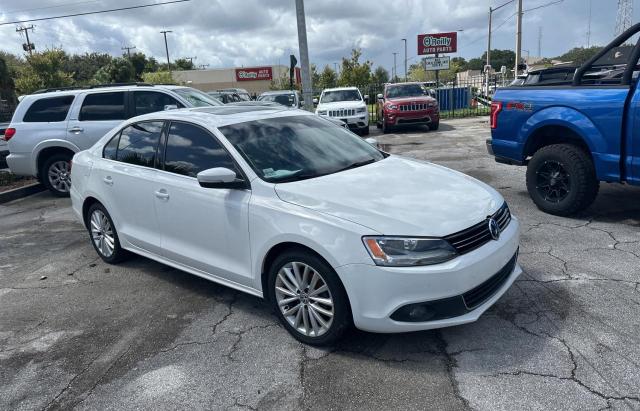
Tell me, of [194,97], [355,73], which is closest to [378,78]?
[355,73]

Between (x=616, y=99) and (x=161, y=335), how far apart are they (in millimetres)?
5064

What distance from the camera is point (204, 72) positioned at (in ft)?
230

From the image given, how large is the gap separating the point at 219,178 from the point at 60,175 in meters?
7.09

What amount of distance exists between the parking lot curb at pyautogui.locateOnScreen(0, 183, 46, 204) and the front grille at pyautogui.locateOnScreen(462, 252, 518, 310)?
30.6 feet

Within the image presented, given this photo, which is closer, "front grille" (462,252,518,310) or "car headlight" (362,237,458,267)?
"car headlight" (362,237,458,267)

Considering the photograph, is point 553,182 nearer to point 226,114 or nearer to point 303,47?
point 226,114

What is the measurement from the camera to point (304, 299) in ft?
11.1

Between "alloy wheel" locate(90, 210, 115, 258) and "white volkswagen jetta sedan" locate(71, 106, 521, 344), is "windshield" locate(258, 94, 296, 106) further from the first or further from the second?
"white volkswagen jetta sedan" locate(71, 106, 521, 344)

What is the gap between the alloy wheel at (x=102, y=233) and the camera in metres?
5.20

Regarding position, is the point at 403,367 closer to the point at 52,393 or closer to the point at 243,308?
the point at 243,308

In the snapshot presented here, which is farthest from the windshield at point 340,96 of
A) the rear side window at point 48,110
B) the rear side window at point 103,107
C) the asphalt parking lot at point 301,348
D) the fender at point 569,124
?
the asphalt parking lot at point 301,348

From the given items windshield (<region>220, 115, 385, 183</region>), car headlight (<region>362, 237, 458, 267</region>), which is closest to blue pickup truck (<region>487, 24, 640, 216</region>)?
windshield (<region>220, 115, 385, 183</region>)

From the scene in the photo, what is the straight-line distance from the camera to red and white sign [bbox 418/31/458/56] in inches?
1174

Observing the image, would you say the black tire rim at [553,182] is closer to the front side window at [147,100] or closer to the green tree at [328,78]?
the front side window at [147,100]
